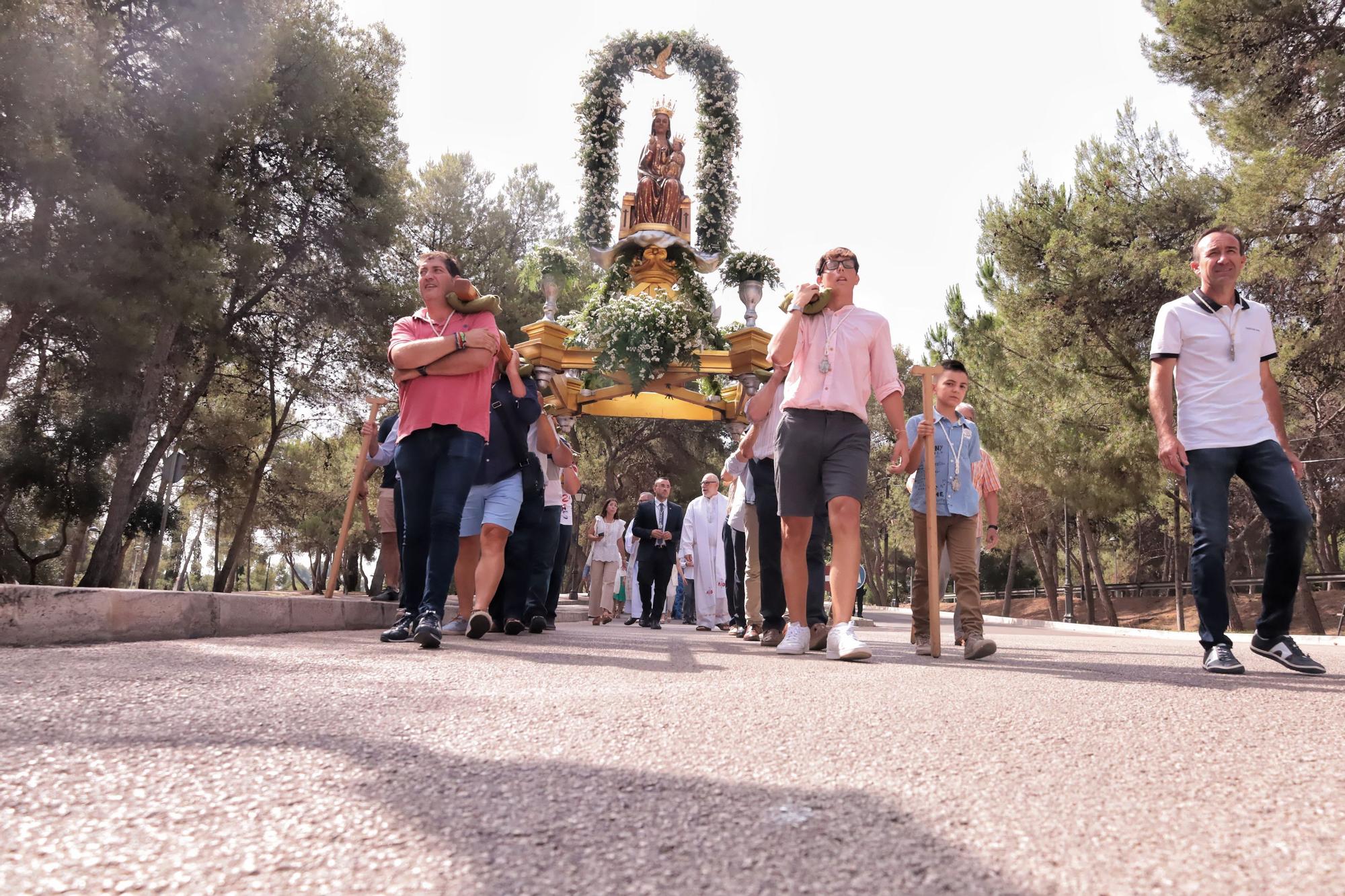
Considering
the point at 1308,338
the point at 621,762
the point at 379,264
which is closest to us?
the point at 621,762

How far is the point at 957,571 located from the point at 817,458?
185 cm

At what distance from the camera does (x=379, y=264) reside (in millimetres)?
19875

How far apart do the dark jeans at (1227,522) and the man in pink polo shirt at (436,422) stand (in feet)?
12.2

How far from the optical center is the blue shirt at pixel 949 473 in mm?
6457

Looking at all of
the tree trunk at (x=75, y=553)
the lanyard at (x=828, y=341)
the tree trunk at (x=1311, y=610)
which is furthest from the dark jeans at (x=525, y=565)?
the tree trunk at (x=1311, y=610)

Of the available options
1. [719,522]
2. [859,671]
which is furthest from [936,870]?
[719,522]

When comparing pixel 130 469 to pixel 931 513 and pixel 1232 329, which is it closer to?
pixel 931 513

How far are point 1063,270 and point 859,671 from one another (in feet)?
49.2

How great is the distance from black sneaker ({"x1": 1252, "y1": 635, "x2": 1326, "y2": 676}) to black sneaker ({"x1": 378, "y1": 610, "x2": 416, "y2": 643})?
4.47 meters

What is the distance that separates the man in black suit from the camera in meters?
12.9

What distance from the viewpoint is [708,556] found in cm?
1209

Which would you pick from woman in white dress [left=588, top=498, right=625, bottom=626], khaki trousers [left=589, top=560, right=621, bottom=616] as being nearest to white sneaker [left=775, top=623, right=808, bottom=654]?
khaki trousers [left=589, top=560, right=621, bottom=616]

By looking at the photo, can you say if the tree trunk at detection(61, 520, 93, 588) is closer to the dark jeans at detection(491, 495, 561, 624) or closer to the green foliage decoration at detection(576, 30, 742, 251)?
→ the green foliage decoration at detection(576, 30, 742, 251)

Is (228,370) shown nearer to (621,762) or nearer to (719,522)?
(719,522)
